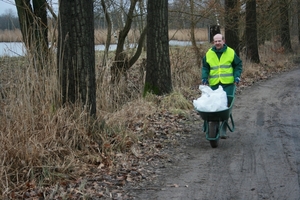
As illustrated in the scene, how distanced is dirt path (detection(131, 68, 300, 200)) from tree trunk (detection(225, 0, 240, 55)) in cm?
844

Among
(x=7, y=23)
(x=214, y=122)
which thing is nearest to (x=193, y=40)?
(x=214, y=122)

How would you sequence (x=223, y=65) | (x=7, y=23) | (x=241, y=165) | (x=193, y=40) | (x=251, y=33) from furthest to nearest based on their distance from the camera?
(x=251, y=33), (x=193, y=40), (x=223, y=65), (x=7, y=23), (x=241, y=165)

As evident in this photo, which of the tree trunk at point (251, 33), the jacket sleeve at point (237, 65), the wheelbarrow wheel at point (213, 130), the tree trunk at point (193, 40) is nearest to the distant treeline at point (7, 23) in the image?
the wheelbarrow wheel at point (213, 130)

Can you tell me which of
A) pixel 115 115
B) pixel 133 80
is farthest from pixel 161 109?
pixel 133 80

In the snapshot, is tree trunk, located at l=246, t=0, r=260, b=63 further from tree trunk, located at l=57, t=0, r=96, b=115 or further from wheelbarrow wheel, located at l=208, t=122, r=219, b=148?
tree trunk, located at l=57, t=0, r=96, b=115

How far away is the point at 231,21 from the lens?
19.6 metres

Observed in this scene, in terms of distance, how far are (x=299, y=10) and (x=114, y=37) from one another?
21.6 metres

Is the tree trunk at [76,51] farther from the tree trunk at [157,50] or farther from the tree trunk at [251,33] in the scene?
the tree trunk at [251,33]

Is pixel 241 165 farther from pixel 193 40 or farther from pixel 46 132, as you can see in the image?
pixel 193 40

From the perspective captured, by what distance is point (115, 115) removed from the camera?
8.93 m

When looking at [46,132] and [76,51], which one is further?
[76,51]

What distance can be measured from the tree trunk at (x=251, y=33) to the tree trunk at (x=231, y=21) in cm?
212

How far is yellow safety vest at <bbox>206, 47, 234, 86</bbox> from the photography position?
8.57m

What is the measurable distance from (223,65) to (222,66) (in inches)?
1.1
